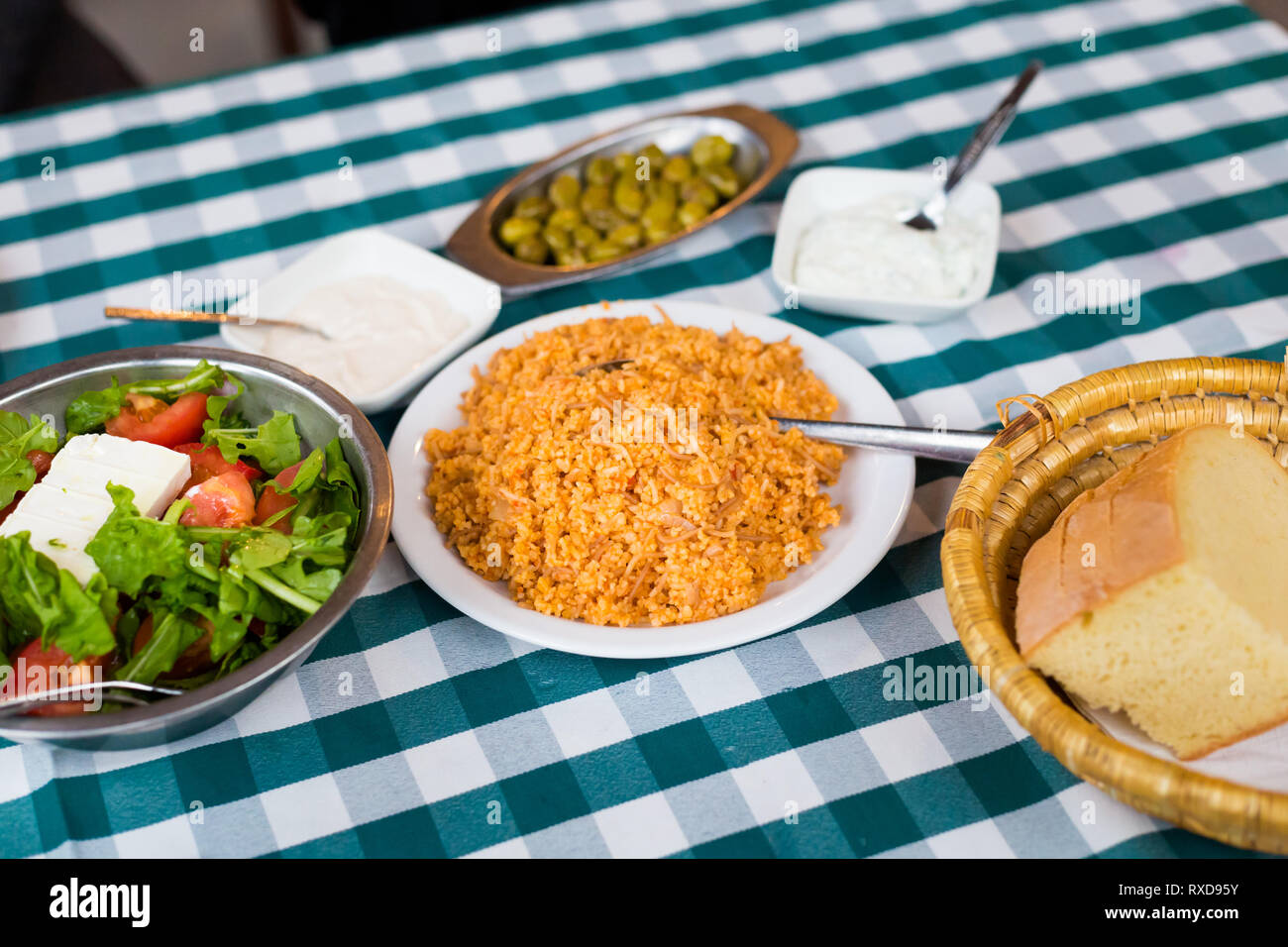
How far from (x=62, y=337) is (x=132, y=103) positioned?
0.93 metres

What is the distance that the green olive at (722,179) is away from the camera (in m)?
2.60

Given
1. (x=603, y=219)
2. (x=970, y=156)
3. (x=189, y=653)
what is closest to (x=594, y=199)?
(x=603, y=219)

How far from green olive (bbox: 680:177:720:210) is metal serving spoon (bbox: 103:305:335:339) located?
35.1 inches

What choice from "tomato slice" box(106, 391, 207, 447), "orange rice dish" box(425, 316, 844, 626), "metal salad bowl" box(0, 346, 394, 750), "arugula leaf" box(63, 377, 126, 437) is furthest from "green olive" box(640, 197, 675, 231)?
"arugula leaf" box(63, 377, 126, 437)

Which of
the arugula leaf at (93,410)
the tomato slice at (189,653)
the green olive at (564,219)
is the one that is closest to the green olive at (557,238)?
the green olive at (564,219)

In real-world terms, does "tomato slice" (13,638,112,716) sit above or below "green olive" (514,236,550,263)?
below

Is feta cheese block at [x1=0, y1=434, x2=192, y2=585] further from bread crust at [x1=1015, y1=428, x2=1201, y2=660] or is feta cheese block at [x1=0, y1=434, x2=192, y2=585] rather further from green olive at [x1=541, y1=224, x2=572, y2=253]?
bread crust at [x1=1015, y1=428, x2=1201, y2=660]

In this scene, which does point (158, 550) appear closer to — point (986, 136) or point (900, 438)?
point (900, 438)

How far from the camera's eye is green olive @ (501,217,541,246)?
251 cm

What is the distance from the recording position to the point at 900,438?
192 centimetres

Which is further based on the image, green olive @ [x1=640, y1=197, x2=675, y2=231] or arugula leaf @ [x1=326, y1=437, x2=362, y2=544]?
green olive @ [x1=640, y1=197, x2=675, y2=231]

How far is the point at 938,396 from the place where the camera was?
2.25 metres
